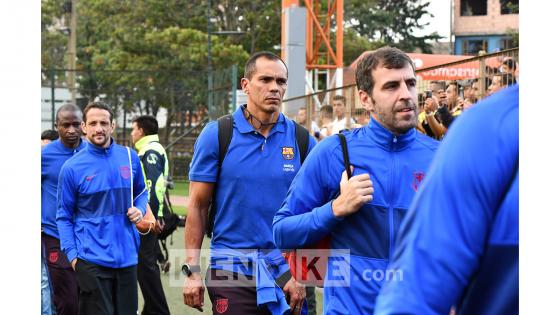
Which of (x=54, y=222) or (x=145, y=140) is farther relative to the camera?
(x=145, y=140)

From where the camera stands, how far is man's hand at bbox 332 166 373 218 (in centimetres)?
423

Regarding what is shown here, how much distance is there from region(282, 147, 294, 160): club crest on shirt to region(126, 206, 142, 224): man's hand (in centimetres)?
228

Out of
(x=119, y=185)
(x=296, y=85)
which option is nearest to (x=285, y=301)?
(x=119, y=185)

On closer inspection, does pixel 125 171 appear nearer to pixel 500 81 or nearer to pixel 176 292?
pixel 500 81

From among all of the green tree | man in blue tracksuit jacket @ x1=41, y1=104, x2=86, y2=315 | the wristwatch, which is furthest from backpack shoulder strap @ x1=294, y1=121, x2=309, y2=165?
the green tree

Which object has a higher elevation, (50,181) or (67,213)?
(50,181)

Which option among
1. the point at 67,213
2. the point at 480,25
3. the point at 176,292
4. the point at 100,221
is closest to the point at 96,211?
the point at 100,221

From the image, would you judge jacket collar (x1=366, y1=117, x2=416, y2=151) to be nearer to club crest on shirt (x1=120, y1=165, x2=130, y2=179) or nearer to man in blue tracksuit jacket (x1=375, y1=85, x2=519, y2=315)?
man in blue tracksuit jacket (x1=375, y1=85, x2=519, y2=315)

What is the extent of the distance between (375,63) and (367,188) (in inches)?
22.7

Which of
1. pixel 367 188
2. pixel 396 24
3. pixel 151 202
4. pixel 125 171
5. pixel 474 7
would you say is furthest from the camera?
pixel 474 7

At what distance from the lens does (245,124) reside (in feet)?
20.0

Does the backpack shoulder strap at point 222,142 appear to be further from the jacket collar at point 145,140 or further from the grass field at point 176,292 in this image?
the jacket collar at point 145,140

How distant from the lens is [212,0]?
1748 inches
